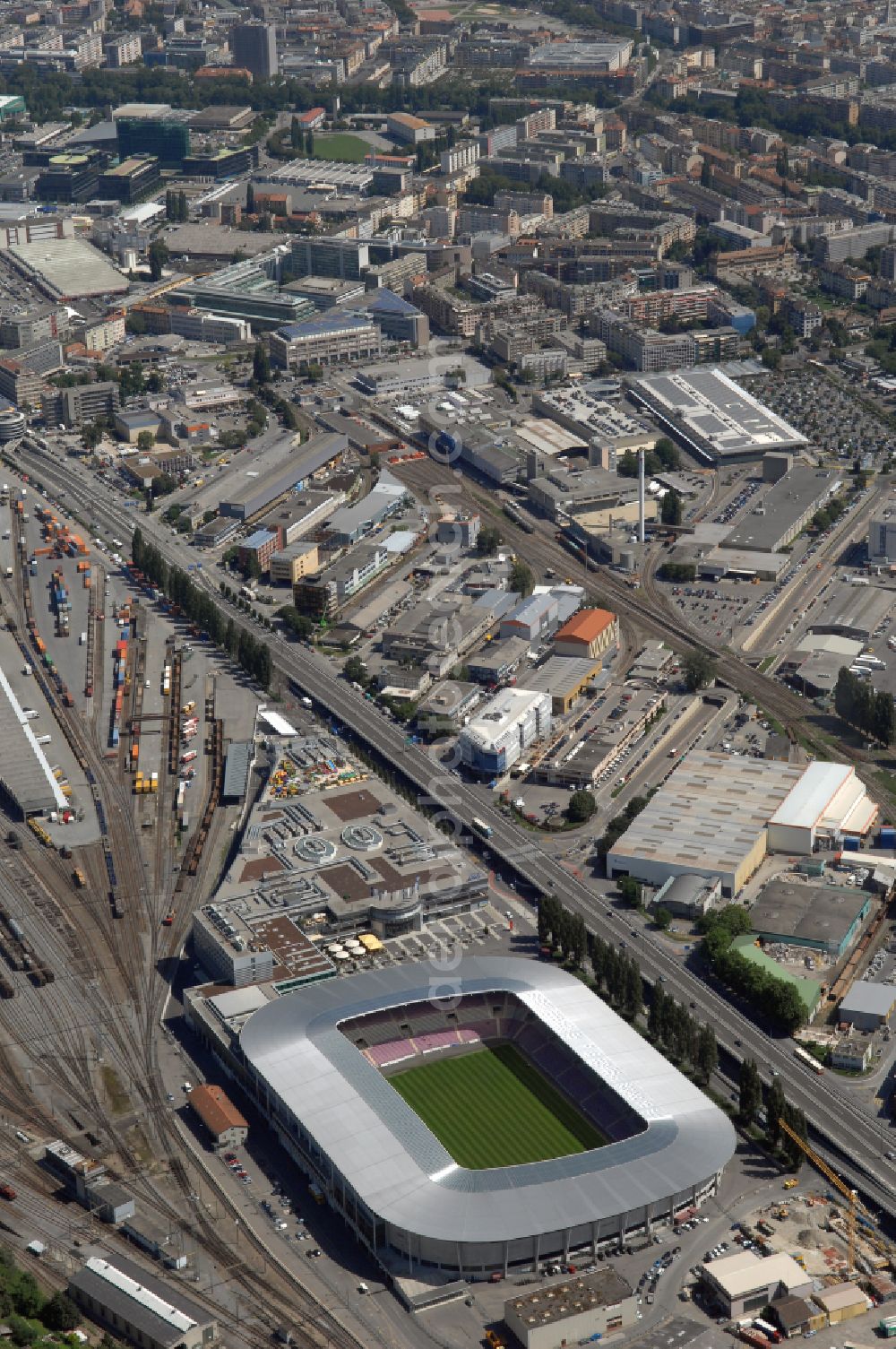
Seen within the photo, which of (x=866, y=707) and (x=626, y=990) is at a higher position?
(x=866, y=707)

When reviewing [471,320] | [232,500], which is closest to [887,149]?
[471,320]

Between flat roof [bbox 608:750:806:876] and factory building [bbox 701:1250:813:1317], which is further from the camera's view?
flat roof [bbox 608:750:806:876]

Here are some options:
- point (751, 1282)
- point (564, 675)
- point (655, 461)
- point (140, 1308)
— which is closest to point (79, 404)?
point (655, 461)

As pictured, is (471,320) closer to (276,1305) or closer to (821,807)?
(821,807)

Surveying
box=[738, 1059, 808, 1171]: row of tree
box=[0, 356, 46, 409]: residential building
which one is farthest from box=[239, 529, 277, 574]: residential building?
box=[738, 1059, 808, 1171]: row of tree

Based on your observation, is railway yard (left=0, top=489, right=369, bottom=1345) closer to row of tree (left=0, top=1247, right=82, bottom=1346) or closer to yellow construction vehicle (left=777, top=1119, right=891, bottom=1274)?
row of tree (left=0, top=1247, right=82, bottom=1346)

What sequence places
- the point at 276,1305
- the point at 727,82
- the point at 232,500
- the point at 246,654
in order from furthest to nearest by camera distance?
the point at 727,82
the point at 232,500
the point at 246,654
the point at 276,1305

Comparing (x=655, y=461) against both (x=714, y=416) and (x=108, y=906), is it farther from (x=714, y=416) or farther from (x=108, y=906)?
(x=108, y=906)
